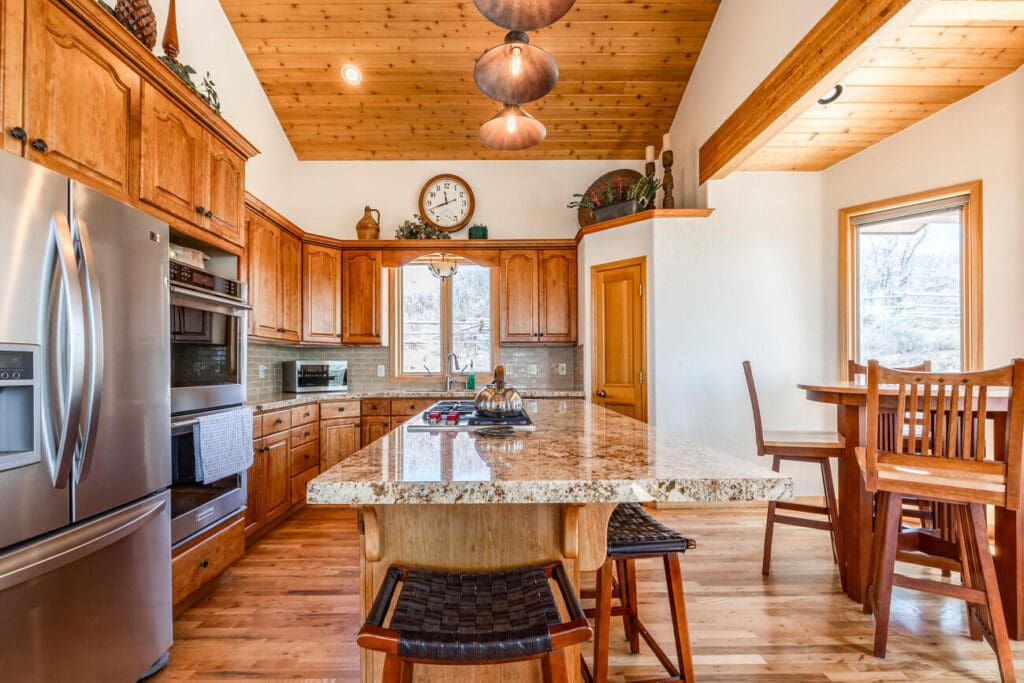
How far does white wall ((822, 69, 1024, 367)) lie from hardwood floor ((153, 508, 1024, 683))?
5.48 ft

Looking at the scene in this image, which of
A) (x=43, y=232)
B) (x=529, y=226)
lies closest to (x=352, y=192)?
(x=529, y=226)

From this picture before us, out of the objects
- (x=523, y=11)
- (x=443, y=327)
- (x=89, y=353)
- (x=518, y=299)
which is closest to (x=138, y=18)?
(x=89, y=353)

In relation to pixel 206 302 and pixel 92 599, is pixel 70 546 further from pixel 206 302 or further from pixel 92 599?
pixel 206 302

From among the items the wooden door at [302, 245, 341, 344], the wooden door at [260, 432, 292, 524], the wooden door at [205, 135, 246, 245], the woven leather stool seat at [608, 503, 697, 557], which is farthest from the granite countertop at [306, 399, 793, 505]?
the wooden door at [302, 245, 341, 344]

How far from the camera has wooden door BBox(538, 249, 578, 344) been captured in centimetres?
448

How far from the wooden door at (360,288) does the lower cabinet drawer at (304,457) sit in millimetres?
1097

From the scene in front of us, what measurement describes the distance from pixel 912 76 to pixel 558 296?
275 centimetres

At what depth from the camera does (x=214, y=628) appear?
2.10 metres

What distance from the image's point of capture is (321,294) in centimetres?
426

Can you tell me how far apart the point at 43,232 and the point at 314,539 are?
7.85 feet

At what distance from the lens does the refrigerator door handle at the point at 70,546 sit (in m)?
1.26

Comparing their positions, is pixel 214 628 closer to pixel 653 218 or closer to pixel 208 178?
pixel 208 178

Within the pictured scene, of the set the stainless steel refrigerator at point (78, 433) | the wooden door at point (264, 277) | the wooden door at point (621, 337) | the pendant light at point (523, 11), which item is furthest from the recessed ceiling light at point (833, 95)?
the wooden door at point (264, 277)

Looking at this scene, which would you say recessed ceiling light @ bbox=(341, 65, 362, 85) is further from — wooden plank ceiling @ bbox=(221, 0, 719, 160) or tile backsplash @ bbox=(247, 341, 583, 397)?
tile backsplash @ bbox=(247, 341, 583, 397)
